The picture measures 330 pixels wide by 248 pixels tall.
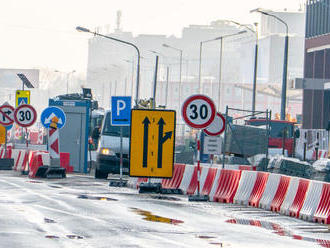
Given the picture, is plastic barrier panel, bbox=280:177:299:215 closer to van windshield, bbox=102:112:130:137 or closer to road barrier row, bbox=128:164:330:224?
road barrier row, bbox=128:164:330:224

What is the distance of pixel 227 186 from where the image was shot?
24.0 metres

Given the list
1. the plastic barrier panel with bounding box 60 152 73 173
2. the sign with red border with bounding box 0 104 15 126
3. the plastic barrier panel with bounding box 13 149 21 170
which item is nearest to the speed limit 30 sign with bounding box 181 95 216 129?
the plastic barrier panel with bounding box 60 152 73 173

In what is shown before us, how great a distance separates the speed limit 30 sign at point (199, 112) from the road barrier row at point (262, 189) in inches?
53.3

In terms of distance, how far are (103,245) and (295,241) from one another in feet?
10.2

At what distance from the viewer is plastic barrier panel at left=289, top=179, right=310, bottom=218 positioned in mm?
19844

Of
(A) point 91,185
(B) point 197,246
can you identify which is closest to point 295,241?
(B) point 197,246

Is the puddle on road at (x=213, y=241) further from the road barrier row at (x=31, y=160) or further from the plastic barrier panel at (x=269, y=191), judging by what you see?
the road barrier row at (x=31, y=160)

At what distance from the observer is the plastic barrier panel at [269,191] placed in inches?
848

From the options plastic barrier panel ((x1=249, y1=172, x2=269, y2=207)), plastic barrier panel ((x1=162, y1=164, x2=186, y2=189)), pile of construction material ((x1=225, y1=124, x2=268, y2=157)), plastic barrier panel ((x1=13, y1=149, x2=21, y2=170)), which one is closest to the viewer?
plastic barrier panel ((x1=249, y1=172, x2=269, y2=207))

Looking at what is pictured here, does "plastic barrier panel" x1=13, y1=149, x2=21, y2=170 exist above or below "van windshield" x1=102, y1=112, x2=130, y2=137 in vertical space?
below

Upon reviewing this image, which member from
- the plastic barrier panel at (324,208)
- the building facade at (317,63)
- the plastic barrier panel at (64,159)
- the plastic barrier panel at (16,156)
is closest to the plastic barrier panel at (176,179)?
the plastic barrier panel at (324,208)

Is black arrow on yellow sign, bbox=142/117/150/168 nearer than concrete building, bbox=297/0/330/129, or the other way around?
black arrow on yellow sign, bbox=142/117/150/168

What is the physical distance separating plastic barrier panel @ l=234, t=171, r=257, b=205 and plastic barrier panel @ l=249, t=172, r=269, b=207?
0.14 meters

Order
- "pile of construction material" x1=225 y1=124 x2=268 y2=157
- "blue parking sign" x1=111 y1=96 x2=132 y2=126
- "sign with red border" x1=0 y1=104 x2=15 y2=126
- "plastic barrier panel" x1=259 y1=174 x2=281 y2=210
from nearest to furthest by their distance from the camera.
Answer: "plastic barrier panel" x1=259 y1=174 x2=281 y2=210
"blue parking sign" x1=111 y1=96 x2=132 y2=126
"sign with red border" x1=0 y1=104 x2=15 y2=126
"pile of construction material" x1=225 y1=124 x2=268 y2=157
